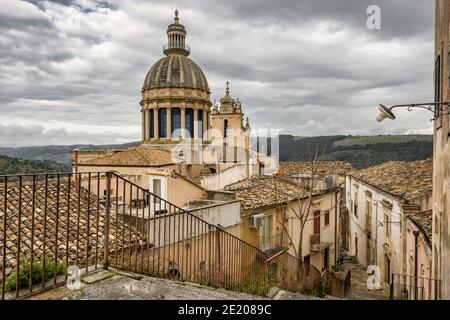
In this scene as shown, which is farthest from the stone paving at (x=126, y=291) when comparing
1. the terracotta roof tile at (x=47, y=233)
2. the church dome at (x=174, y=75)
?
the church dome at (x=174, y=75)

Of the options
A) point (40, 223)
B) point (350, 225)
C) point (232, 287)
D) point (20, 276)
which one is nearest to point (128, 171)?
point (40, 223)

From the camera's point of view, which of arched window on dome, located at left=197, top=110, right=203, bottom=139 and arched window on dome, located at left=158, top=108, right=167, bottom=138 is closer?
arched window on dome, located at left=158, top=108, right=167, bottom=138

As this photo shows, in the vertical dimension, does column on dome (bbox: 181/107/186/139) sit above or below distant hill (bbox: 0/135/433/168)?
above

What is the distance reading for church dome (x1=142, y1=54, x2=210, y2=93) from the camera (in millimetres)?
35844

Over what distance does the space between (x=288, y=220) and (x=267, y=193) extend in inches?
62.1

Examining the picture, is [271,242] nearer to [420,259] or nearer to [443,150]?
[420,259]

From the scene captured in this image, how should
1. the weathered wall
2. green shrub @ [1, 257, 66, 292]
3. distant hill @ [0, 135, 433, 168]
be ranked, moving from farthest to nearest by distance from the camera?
distant hill @ [0, 135, 433, 168] → the weathered wall → green shrub @ [1, 257, 66, 292]

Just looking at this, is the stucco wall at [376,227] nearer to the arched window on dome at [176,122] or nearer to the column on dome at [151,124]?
the arched window on dome at [176,122]

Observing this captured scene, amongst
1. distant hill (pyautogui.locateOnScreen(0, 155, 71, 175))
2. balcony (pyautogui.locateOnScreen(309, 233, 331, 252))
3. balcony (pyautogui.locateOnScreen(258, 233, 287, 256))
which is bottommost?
balcony (pyautogui.locateOnScreen(309, 233, 331, 252))

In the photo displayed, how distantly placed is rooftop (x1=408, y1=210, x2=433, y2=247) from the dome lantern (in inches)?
1266

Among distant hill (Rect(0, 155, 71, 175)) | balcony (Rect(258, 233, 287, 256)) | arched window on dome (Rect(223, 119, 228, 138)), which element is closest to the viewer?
balcony (Rect(258, 233, 287, 256))

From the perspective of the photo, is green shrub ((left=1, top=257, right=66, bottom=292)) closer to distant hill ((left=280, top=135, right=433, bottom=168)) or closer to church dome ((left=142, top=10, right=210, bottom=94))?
church dome ((left=142, top=10, right=210, bottom=94))

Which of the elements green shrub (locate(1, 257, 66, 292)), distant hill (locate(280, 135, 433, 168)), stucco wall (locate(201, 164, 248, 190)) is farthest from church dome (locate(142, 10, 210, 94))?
green shrub (locate(1, 257, 66, 292))

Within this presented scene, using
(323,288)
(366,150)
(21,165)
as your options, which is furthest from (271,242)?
(366,150)
